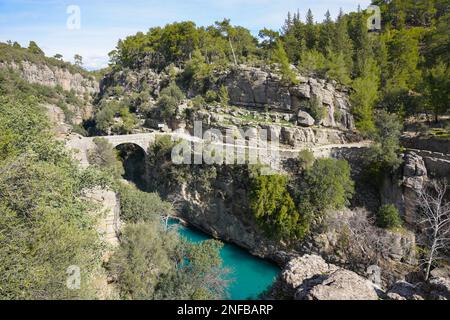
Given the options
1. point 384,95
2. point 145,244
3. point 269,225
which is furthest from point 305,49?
point 145,244

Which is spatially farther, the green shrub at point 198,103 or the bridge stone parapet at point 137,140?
the green shrub at point 198,103

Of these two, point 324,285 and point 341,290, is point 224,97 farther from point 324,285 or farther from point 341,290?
point 341,290

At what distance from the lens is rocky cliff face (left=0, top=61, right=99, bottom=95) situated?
59.1 meters

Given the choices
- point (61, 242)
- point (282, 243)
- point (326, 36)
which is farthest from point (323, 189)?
point (326, 36)

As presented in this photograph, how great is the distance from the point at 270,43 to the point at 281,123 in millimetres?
20660

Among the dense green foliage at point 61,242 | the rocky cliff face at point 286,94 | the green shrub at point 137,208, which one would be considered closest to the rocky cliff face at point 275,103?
the rocky cliff face at point 286,94

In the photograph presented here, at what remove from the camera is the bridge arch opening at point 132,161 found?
35.3m

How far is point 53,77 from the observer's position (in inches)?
2589

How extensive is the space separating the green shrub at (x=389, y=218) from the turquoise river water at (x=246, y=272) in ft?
27.1

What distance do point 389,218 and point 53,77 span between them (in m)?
69.4

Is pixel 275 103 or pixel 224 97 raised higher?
pixel 224 97

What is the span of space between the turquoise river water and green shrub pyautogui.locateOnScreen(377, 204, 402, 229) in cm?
826

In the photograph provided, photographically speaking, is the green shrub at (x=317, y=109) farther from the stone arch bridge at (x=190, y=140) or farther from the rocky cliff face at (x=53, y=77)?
the rocky cliff face at (x=53, y=77)
